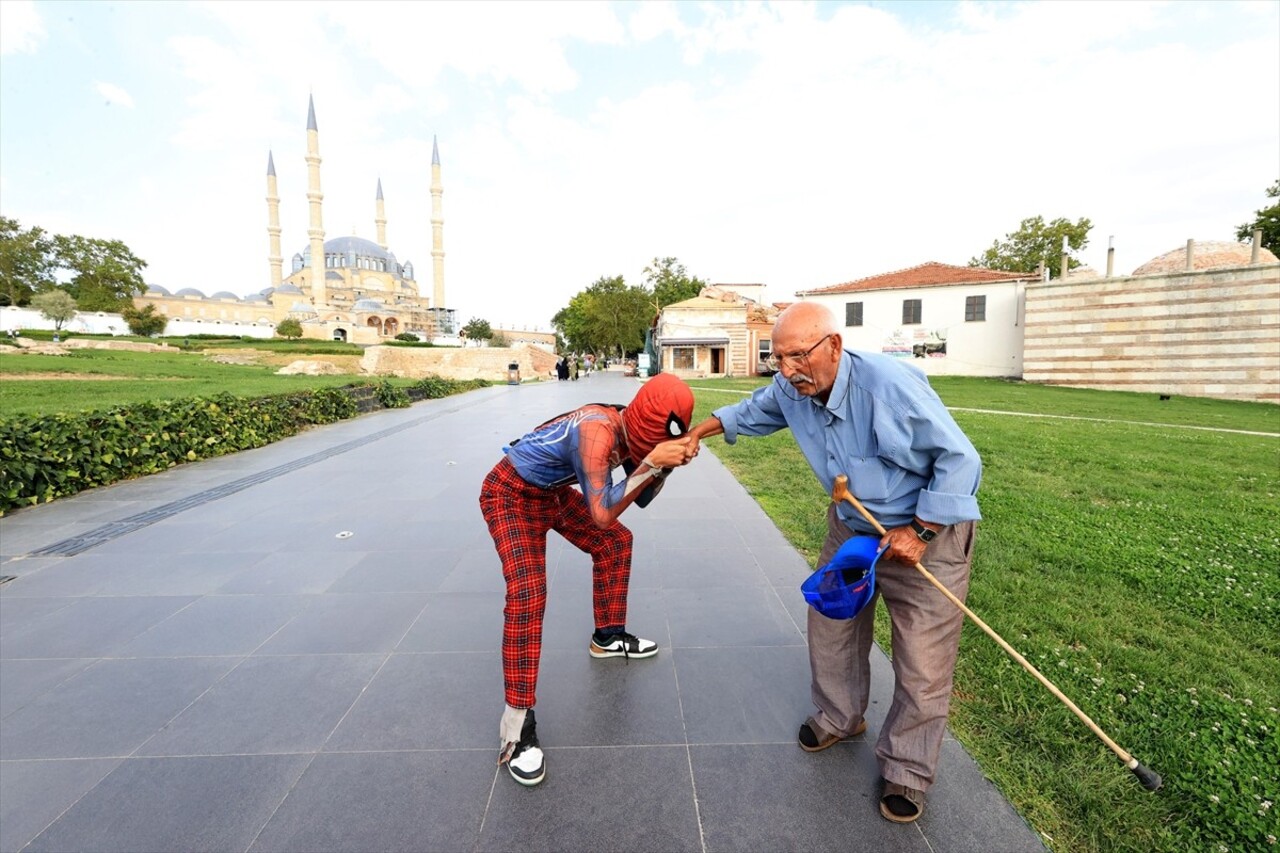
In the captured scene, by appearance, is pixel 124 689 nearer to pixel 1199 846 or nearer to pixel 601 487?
pixel 601 487

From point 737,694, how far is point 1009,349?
111ft

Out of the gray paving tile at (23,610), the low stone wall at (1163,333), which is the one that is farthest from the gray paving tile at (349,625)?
the low stone wall at (1163,333)

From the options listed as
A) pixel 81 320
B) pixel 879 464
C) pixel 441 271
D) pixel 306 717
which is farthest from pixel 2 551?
pixel 441 271

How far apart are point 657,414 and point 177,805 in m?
2.24

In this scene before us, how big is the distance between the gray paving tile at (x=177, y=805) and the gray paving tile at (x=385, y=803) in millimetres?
100

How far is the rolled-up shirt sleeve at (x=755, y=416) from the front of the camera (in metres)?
2.55

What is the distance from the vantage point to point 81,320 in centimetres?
5069

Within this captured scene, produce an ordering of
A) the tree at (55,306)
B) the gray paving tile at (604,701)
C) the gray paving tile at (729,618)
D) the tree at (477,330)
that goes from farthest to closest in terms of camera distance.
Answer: the tree at (477,330)
the tree at (55,306)
the gray paving tile at (729,618)
the gray paving tile at (604,701)

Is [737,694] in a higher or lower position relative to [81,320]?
lower

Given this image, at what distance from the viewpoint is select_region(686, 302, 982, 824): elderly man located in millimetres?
1960

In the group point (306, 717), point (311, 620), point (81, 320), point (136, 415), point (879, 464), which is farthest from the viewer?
point (81, 320)

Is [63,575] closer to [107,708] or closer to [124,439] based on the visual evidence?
[107,708]

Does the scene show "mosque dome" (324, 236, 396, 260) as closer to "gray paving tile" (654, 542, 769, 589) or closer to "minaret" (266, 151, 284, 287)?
"minaret" (266, 151, 284, 287)

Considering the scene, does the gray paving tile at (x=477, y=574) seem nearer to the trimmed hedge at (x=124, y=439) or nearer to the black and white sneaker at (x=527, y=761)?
the black and white sneaker at (x=527, y=761)
